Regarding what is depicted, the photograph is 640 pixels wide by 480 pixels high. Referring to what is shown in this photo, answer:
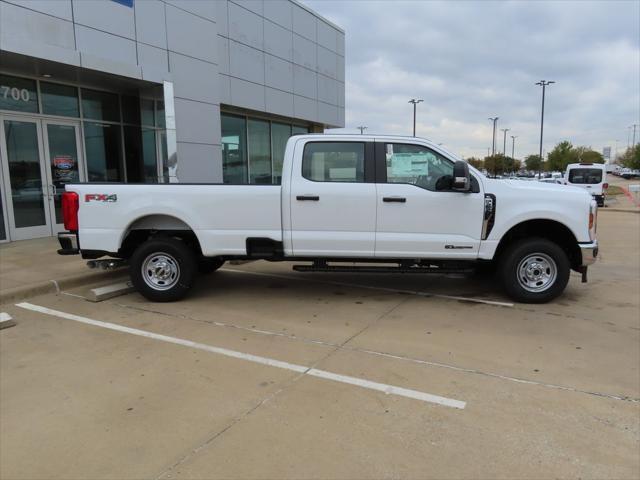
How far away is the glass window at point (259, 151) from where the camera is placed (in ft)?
58.3

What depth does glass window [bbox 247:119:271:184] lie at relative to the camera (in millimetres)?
17766

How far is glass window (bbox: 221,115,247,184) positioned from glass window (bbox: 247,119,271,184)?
395mm

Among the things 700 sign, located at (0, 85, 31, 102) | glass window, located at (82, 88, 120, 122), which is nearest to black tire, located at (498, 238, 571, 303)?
700 sign, located at (0, 85, 31, 102)

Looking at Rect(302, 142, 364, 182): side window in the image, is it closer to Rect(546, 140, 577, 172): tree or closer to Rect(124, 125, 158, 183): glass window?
Rect(124, 125, 158, 183): glass window

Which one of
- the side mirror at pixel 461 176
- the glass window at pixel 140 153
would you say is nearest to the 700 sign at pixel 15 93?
the glass window at pixel 140 153

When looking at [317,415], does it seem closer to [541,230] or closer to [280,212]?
[280,212]

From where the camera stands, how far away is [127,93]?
41.2 ft

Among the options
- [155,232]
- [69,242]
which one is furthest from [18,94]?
[155,232]

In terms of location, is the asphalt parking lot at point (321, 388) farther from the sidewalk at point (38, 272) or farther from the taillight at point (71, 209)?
the taillight at point (71, 209)

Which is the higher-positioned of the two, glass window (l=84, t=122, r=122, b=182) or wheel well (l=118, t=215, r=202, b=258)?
glass window (l=84, t=122, r=122, b=182)

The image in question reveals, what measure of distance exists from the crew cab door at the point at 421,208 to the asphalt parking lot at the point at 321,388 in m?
0.77

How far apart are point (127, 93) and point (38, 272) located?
22.1 feet

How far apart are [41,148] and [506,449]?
1101 cm

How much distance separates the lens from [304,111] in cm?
1959
